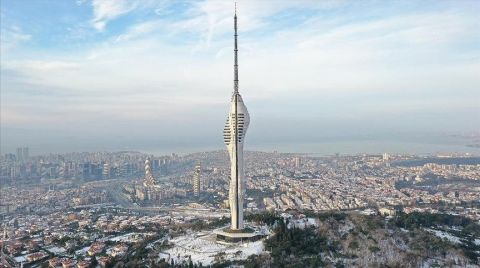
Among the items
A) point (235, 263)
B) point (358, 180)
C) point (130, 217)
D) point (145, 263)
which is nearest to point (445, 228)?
point (235, 263)

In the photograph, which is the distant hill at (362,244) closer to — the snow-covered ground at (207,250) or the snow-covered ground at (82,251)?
the snow-covered ground at (207,250)

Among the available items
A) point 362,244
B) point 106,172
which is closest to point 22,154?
point 106,172

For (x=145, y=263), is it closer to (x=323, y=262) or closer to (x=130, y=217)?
(x=323, y=262)

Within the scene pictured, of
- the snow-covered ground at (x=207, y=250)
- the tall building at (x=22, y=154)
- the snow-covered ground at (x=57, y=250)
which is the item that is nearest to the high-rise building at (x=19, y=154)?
the tall building at (x=22, y=154)

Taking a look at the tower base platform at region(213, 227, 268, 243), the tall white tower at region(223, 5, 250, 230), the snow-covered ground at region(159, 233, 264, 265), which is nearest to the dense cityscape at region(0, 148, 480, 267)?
the snow-covered ground at region(159, 233, 264, 265)

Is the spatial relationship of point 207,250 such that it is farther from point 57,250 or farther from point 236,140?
point 57,250

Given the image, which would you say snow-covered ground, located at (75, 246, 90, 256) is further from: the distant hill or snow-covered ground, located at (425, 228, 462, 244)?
snow-covered ground, located at (425, 228, 462, 244)
